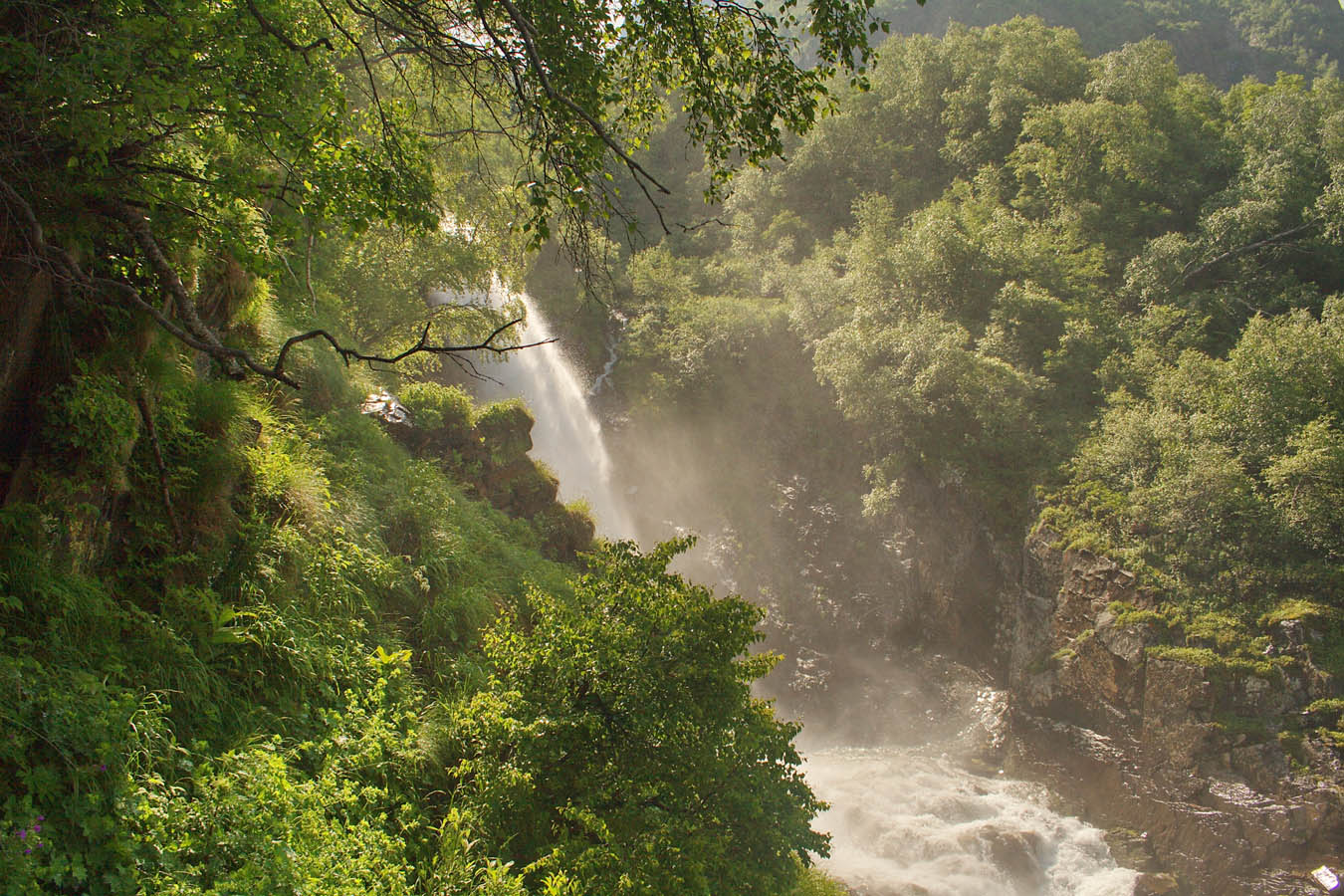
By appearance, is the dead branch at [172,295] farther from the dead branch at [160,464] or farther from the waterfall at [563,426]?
the waterfall at [563,426]

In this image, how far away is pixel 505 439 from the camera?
1405cm

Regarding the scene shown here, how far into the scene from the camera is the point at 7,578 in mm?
3879

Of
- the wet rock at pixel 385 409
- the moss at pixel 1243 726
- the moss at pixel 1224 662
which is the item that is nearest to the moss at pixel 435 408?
the wet rock at pixel 385 409

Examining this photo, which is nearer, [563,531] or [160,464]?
[160,464]

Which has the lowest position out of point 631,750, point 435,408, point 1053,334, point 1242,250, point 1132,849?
point 631,750

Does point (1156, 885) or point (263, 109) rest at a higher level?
point (263, 109)

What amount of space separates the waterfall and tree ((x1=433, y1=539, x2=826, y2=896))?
52.6ft

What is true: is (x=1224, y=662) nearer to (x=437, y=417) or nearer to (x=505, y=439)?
(x=505, y=439)

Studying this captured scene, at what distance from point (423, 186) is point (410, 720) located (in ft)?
14.4

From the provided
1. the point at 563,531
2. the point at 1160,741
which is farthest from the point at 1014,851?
the point at 563,531

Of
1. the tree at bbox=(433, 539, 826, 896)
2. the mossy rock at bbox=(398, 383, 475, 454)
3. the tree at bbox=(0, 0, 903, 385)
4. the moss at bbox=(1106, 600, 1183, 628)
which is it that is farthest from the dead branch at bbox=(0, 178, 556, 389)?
the moss at bbox=(1106, 600, 1183, 628)

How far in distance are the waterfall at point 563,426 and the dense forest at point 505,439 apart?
92.0 inches

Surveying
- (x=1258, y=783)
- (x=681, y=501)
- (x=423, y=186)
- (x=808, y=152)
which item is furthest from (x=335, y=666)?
(x=808, y=152)

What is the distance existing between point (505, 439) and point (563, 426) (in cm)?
1094
